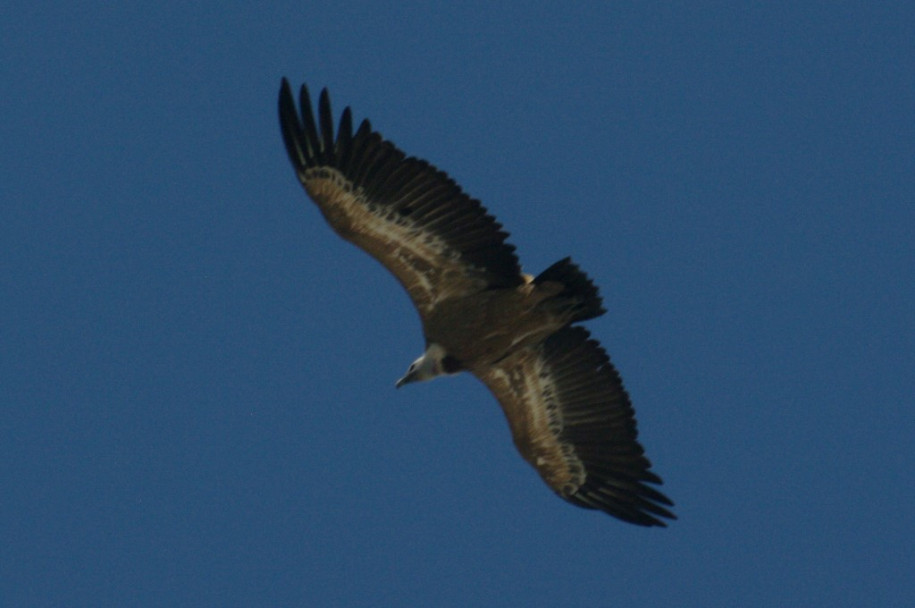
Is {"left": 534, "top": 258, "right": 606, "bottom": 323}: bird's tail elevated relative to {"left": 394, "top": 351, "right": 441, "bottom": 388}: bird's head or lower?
elevated

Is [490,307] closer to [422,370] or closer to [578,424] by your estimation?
[422,370]

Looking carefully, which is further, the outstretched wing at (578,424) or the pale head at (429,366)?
the outstretched wing at (578,424)

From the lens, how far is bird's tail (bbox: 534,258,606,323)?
14375mm

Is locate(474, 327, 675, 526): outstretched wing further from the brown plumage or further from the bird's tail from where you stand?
the bird's tail

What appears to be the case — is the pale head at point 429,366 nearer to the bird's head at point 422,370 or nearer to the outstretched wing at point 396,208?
the bird's head at point 422,370

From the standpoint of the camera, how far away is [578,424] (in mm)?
15531

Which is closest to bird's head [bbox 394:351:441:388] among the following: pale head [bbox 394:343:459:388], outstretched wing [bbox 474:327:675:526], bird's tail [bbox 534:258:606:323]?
pale head [bbox 394:343:459:388]

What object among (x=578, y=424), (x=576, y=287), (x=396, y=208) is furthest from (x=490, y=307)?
(x=578, y=424)

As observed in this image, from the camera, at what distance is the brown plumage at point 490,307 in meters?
13.9

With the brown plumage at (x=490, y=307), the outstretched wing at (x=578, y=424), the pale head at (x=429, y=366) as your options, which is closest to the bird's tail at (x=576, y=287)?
the brown plumage at (x=490, y=307)

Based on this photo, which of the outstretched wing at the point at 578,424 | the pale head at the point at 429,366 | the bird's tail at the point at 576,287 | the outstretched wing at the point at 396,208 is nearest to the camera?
the outstretched wing at the point at 396,208

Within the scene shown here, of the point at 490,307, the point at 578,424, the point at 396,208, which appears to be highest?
the point at 396,208

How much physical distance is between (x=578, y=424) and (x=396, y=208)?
9.65ft

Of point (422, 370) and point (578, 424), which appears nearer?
point (422, 370)
